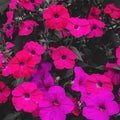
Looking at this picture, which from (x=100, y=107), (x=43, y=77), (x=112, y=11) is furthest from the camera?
(x=112, y=11)

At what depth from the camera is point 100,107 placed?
1.63 meters

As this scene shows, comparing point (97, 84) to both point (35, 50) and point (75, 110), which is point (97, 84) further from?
point (35, 50)

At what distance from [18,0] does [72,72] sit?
1.80ft

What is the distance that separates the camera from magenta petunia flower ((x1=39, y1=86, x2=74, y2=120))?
1605 mm

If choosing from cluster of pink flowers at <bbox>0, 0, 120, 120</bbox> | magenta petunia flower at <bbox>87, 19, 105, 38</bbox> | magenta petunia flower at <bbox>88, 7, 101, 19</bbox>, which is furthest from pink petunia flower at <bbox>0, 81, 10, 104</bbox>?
magenta petunia flower at <bbox>88, 7, 101, 19</bbox>

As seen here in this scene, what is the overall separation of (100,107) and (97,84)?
116mm

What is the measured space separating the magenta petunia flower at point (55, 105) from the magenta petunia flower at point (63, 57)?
14 cm

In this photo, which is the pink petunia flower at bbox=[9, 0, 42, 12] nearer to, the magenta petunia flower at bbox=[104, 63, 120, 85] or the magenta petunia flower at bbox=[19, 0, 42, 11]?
the magenta petunia flower at bbox=[19, 0, 42, 11]

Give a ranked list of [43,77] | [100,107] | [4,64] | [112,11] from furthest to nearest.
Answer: [112,11] → [4,64] → [43,77] → [100,107]

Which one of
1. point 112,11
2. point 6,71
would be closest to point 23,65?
point 6,71

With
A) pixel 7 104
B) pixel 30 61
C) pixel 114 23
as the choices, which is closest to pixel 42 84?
pixel 30 61

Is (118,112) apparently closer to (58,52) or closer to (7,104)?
(58,52)

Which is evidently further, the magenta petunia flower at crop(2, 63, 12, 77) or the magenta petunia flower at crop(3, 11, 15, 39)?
the magenta petunia flower at crop(3, 11, 15, 39)

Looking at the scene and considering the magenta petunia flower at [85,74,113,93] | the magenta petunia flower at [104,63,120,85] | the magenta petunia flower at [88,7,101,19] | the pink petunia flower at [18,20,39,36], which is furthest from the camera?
the magenta petunia flower at [88,7,101,19]
